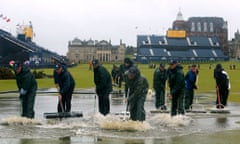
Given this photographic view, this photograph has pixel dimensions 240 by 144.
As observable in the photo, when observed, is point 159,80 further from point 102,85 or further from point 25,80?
point 25,80

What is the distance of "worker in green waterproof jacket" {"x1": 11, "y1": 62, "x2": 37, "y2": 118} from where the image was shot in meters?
15.9

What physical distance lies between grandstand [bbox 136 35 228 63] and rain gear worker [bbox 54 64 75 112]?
518 feet

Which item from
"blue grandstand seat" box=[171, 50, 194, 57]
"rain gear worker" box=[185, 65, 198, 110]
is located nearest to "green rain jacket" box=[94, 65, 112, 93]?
"rain gear worker" box=[185, 65, 198, 110]

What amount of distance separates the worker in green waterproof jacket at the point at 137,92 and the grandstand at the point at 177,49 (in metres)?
161

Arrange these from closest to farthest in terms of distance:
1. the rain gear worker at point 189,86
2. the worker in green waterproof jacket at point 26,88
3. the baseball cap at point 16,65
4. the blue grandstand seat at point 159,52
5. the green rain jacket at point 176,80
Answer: the baseball cap at point 16,65 < the worker in green waterproof jacket at point 26,88 < the green rain jacket at point 176,80 < the rain gear worker at point 189,86 < the blue grandstand seat at point 159,52

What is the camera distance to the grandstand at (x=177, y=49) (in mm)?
181375

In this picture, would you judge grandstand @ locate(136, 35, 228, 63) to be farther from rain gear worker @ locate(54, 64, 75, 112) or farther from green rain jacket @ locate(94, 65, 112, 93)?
green rain jacket @ locate(94, 65, 112, 93)

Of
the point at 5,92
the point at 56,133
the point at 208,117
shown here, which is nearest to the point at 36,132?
the point at 56,133

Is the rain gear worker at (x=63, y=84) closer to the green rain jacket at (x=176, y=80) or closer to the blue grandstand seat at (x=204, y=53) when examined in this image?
the green rain jacket at (x=176, y=80)

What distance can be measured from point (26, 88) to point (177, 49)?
588 ft

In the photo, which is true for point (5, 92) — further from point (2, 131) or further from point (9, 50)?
point (9, 50)

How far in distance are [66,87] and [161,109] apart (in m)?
4.79

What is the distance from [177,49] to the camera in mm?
193500

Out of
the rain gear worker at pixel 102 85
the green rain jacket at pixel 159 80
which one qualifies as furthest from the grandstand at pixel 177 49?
the rain gear worker at pixel 102 85
